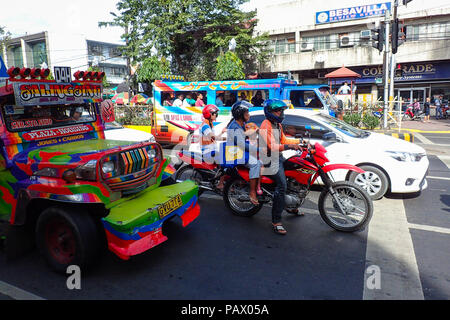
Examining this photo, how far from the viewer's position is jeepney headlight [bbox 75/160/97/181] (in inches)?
143

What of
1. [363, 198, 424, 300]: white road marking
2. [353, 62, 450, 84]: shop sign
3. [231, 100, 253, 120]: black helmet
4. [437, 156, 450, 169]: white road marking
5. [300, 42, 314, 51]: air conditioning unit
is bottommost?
[363, 198, 424, 300]: white road marking

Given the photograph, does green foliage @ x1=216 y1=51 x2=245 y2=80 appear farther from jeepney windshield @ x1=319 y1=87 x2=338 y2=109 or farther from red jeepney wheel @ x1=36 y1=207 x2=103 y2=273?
red jeepney wheel @ x1=36 y1=207 x2=103 y2=273

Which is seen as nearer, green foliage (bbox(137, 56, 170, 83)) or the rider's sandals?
the rider's sandals

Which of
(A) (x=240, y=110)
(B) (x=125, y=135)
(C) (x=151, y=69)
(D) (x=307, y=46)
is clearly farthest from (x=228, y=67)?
(A) (x=240, y=110)

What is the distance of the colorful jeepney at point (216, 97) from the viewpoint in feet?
35.6

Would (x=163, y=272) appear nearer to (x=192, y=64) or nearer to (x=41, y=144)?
(x=41, y=144)

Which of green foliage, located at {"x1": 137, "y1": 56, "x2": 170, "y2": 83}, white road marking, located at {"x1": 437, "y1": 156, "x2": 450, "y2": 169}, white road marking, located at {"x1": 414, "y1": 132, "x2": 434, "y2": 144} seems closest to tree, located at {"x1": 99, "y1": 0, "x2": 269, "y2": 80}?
green foliage, located at {"x1": 137, "y1": 56, "x2": 170, "y2": 83}

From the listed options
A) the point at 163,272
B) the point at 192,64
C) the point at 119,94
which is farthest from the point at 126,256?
the point at 192,64

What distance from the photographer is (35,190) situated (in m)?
3.76

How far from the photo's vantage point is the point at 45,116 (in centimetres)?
464

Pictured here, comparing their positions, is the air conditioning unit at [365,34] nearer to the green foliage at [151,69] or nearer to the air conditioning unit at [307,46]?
the air conditioning unit at [307,46]

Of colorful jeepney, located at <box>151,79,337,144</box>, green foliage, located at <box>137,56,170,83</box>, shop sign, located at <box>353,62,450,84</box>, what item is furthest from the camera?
shop sign, located at <box>353,62,450,84</box>

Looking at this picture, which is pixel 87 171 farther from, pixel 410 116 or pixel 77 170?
pixel 410 116

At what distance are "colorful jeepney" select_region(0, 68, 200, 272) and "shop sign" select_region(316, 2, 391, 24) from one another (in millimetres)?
25992
